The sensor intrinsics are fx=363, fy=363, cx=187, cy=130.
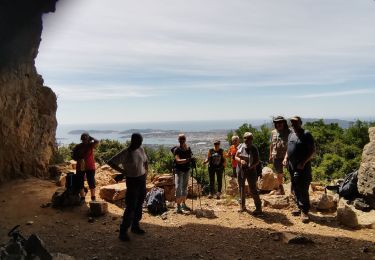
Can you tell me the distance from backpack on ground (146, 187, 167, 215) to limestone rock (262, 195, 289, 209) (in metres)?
2.58

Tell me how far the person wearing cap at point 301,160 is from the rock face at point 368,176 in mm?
1299

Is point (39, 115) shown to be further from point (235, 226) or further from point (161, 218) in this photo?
point (235, 226)

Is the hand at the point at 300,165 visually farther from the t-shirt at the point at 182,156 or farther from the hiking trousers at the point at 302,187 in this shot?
the t-shirt at the point at 182,156

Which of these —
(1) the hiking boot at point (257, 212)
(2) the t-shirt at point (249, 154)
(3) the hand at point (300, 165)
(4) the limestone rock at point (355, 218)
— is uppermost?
(2) the t-shirt at point (249, 154)

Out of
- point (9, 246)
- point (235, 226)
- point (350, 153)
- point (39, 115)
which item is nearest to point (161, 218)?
point (235, 226)

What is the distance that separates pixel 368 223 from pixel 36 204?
7.63m

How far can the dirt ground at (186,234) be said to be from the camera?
619 centimetres

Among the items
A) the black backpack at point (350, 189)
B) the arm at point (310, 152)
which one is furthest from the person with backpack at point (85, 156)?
the black backpack at point (350, 189)

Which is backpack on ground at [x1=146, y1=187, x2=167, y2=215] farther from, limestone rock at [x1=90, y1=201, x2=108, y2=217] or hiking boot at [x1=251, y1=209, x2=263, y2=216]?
hiking boot at [x1=251, y1=209, x2=263, y2=216]

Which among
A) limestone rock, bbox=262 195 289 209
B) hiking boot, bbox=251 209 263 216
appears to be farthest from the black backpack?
hiking boot, bbox=251 209 263 216

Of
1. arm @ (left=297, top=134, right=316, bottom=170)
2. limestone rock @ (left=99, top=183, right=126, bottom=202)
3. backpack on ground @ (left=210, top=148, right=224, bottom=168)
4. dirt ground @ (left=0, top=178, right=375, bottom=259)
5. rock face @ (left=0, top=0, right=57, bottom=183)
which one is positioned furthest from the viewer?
rock face @ (left=0, top=0, right=57, bottom=183)

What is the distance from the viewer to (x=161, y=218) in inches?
330

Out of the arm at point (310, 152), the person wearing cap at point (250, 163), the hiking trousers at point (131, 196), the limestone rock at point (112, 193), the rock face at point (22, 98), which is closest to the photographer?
the hiking trousers at point (131, 196)

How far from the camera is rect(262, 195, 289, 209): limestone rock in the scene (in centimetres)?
893
